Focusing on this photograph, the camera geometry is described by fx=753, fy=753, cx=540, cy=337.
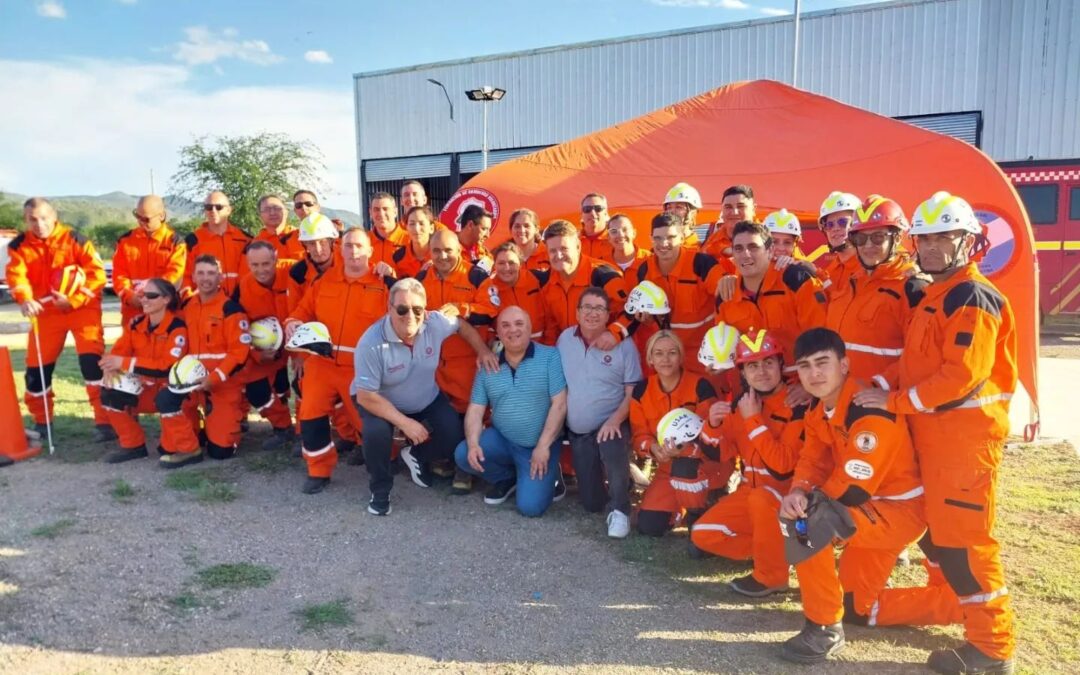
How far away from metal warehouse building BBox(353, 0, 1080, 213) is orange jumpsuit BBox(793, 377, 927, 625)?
18124 mm

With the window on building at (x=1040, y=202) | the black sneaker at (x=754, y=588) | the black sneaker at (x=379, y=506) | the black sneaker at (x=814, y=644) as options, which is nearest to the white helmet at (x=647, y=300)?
the black sneaker at (x=754, y=588)

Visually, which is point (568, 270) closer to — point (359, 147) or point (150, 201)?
point (150, 201)

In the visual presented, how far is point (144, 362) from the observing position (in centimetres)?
617

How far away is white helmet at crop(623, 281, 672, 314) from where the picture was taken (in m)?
4.95

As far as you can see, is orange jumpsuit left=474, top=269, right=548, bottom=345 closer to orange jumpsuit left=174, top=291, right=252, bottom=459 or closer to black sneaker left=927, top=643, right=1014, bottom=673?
orange jumpsuit left=174, top=291, right=252, bottom=459

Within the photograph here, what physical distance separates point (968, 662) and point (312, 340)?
4.39 metres

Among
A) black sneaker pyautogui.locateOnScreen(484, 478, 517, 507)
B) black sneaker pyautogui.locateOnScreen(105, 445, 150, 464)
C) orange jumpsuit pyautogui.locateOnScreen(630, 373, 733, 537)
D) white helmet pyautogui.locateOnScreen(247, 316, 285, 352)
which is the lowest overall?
black sneaker pyautogui.locateOnScreen(484, 478, 517, 507)

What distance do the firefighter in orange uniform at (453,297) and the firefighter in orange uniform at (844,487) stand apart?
2809 mm

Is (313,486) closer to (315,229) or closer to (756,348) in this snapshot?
(315,229)

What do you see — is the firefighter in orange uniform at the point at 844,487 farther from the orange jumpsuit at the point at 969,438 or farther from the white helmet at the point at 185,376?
the white helmet at the point at 185,376

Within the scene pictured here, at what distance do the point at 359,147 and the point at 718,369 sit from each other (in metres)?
25.0

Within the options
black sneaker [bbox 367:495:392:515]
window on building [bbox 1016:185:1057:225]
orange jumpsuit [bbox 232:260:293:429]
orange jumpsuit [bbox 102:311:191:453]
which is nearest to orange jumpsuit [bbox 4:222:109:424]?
orange jumpsuit [bbox 102:311:191:453]

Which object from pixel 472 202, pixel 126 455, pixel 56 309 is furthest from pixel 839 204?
pixel 56 309

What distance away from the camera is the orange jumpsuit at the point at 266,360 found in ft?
21.1
